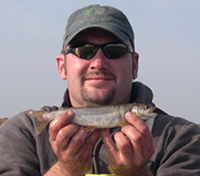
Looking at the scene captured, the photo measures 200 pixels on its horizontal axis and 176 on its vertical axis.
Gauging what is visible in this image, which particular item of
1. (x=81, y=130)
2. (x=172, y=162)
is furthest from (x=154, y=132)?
(x=81, y=130)

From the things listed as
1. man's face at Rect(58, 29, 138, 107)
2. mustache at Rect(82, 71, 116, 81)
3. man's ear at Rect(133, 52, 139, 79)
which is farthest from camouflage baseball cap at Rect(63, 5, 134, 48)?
mustache at Rect(82, 71, 116, 81)

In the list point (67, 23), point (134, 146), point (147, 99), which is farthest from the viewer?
point (67, 23)

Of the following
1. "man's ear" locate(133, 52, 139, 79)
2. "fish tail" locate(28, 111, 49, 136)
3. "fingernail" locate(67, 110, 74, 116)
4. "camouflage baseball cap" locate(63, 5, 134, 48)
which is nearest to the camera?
"fingernail" locate(67, 110, 74, 116)

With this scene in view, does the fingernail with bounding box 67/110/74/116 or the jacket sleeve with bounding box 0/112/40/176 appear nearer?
the fingernail with bounding box 67/110/74/116

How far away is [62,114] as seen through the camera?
5227 mm

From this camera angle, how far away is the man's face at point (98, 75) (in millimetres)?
6410

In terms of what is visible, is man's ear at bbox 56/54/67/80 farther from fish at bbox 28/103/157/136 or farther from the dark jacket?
fish at bbox 28/103/157/136

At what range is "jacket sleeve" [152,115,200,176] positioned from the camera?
579 cm

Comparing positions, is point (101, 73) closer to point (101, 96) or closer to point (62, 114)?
point (101, 96)

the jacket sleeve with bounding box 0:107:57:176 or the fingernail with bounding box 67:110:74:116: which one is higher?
the fingernail with bounding box 67:110:74:116

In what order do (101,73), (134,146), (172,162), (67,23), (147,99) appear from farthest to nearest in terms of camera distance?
(67,23)
(147,99)
(101,73)
(172,162)
(134,146)

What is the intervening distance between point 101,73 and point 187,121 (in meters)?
1.88

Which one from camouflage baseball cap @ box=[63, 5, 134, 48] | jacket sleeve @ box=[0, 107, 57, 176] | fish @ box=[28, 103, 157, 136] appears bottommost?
jacket sleeve @ box=[0, 107, 57, 176]

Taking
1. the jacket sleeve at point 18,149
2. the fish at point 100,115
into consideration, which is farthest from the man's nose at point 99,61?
the jacket sleeve at point 18,149
